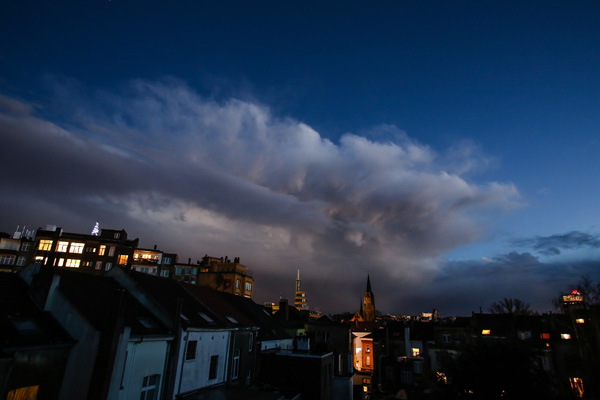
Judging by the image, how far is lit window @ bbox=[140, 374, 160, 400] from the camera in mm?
20828

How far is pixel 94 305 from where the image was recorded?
20906 millimetres

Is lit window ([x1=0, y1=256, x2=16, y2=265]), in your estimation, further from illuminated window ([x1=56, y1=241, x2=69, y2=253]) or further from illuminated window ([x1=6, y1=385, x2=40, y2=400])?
illuminated window ([x1=6, y1=385, x2=40, y2=400])

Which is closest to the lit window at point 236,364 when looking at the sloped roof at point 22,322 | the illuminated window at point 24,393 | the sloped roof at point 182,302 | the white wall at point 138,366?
the sloped roof at point 182,302

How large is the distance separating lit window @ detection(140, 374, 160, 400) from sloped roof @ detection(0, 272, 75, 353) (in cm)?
579

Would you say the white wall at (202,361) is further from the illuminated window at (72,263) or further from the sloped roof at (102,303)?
the illuminated window at (72,263)

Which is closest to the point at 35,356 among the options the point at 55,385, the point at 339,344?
the point at 55,385

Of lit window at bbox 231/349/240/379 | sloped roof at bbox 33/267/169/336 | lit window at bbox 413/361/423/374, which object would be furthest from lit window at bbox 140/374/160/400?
lit window at bbox 413/361/423/374

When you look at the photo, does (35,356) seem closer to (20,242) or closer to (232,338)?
(232,338)

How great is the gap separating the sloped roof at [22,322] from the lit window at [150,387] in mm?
5791

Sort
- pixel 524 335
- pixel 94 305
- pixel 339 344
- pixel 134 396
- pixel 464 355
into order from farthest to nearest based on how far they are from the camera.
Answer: pixel 339 344 < pixel 524 335 < pixel 464 355 < pixel 94 305 < pixel 134 396

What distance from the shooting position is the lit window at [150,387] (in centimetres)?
2083

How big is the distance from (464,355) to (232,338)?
21.1 metres

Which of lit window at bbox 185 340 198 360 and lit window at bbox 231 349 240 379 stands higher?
lit window at bbox 185 340 198 360

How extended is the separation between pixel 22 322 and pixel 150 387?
8.96 metres
